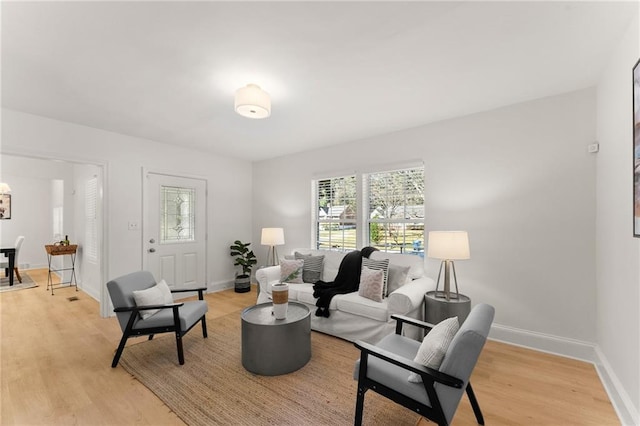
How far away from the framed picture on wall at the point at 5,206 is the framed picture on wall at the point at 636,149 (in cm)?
1093

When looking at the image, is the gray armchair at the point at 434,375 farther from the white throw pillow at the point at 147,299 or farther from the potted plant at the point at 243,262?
the potted plant at the point at 243,262

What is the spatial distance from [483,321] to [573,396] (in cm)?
139

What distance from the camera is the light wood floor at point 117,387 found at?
75.1 inches

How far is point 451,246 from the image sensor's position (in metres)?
2.79

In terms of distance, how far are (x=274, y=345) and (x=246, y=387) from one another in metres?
0.36

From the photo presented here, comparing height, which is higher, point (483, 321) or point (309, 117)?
point (309, 117)

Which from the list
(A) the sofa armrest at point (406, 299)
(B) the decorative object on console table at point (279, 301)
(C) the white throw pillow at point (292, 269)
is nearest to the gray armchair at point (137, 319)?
(B) the decorative object on console table at point (279, 301)

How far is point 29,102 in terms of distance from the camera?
9.73 ft

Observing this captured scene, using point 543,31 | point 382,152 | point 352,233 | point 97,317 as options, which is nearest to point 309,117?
point 382,152

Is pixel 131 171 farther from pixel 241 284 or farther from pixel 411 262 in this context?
pixel 411 262

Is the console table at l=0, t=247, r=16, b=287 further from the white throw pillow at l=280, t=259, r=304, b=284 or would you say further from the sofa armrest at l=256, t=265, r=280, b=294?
the white throw pillow at l=280, t=259, r=304, b=284

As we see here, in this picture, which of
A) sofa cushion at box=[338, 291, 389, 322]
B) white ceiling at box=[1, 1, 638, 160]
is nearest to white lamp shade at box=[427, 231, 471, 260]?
sofa cushion at box=[338, 291, 389, 322]

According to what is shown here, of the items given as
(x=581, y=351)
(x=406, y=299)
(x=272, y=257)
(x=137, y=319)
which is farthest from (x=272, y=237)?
(x=581, y=351)

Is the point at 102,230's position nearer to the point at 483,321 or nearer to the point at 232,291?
the point at 232,291
